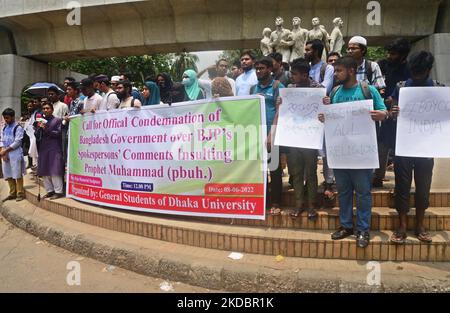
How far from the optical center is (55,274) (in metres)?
3.36

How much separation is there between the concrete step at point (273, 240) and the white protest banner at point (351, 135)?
71 centimetres

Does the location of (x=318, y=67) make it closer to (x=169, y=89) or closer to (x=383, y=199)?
(x=383, y=199)

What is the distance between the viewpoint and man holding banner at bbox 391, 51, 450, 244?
9.31ft

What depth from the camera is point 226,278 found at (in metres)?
2.92

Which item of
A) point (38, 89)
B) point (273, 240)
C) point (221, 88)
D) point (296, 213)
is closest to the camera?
point (273, 240)

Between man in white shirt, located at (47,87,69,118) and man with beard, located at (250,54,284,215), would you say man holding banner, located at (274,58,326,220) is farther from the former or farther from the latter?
man in white shirt, located at (47,87,69,118)

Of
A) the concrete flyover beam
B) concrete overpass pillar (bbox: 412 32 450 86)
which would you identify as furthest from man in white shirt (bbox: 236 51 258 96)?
concrete overpass pillar (bbox: 412 32 450 86)

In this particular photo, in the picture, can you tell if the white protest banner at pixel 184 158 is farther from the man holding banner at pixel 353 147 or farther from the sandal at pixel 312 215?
the man holding banner at pixel 353 147

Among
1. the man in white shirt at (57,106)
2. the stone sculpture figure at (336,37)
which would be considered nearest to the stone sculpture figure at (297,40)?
the stone sculpture figure at (336,37)

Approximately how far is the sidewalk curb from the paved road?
78 millimetres

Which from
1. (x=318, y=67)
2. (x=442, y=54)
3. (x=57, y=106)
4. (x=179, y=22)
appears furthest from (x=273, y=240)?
(x=442, y=54)

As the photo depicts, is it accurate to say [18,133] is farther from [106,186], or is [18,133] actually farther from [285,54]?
[285,54]

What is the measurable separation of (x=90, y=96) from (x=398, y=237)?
4.52m

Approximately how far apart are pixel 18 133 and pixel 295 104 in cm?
496
